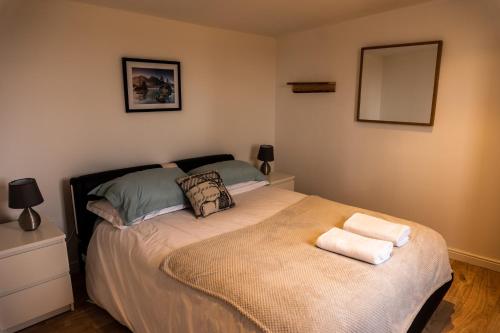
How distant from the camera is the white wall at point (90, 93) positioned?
2371 mm

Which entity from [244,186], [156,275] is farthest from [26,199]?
[244,186]

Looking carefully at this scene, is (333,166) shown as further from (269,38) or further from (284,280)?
(284,280)

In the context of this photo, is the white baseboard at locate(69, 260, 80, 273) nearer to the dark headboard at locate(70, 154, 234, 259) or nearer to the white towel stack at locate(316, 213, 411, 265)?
the dark headboard at locate(70, 154, 234, 259)

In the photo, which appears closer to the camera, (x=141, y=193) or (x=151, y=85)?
(x=141, y=193)

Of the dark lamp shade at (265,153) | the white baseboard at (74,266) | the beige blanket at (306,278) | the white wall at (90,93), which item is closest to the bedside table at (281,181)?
the dark lamp shade at (265,153)

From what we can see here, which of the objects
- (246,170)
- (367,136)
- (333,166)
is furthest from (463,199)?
(246,170)

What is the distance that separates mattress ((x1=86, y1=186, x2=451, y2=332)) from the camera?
157 centimetres

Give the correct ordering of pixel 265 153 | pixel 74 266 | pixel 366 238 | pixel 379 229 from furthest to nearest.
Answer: pixel 265 153
pixel 74 266
pixel 379 229
pixel 366 238

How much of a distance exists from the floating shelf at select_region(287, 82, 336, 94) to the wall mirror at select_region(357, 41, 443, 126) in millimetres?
327

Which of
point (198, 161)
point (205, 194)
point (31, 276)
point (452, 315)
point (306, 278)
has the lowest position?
point (452, 315)

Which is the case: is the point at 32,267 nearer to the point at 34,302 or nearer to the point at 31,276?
the point at 31,276

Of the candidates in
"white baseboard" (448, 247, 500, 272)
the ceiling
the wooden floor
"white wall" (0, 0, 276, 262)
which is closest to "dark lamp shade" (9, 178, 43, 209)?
"white wall" (0, 0, 276, 262)

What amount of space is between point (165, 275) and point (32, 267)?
3.26 feet

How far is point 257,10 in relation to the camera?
9.36ft
